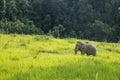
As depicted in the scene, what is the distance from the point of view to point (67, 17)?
48.8 metres

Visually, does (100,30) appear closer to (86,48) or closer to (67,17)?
(67,17)

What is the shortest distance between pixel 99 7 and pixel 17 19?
13205 mm

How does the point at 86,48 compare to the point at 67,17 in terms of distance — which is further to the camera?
the point at 67,17

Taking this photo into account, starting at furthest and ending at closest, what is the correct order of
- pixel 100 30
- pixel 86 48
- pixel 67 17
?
pixel 67 17 < pixel 100 30 < pixel 86 48

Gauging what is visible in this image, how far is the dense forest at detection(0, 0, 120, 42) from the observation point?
1704 inches

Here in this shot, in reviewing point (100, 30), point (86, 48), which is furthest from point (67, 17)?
point (86, 48)

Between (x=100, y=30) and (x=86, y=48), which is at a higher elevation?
(x=86, y=48)

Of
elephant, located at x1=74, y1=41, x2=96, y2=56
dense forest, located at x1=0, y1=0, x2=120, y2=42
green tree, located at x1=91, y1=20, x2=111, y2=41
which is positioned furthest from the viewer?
dense forest, located at x1=0, y1=0, x2=120, y2=42

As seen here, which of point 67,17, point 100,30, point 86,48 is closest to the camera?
point 86,48

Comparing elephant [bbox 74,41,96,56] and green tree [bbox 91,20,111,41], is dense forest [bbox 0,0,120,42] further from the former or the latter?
elephant [bbox 74,41,96,56]

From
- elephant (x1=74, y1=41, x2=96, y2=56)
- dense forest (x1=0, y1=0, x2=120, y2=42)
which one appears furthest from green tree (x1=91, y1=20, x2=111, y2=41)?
elephant (x1=74, y1=41, x2=96, y2=56)

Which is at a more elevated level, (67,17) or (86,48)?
(86,48)

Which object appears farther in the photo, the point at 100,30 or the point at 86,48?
the point at 100,30

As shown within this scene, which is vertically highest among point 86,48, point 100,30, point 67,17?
point 86,48
